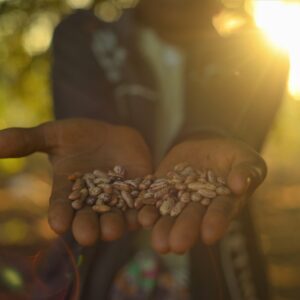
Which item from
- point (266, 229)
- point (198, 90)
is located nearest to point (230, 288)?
point (198, 90)

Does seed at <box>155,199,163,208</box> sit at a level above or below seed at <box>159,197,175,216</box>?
above

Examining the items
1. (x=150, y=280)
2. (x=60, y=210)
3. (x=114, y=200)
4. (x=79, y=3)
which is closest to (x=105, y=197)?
(x=114, y=200)

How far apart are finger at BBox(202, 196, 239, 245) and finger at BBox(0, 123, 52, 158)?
334 millimetres

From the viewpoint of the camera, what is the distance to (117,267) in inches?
54.6

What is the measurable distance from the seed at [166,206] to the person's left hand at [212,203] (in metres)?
0.01

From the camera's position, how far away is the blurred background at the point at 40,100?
187 centimetres

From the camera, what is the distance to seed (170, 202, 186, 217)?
3.40 feet

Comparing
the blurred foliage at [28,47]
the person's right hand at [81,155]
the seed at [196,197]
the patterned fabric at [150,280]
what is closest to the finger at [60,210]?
the person's right hand at [81,155]

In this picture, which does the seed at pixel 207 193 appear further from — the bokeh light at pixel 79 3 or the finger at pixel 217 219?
the bokeh light at pixel 79 3

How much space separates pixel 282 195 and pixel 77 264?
3.34 m

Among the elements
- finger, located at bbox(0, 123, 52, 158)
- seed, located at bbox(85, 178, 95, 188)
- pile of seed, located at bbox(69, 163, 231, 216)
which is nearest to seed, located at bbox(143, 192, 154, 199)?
pile of seed, located at bbox(69, 163, 231, 216)

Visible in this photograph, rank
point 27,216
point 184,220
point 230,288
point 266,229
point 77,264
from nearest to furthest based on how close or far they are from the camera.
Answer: point 184,220
point 77,264
point 230,288
point 27,216
point 266,229

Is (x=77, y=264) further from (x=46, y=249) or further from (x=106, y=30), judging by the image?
(x=106, y=30)

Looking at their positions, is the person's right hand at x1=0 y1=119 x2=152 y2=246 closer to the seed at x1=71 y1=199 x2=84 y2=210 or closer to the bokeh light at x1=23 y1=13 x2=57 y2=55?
the seed at x1=71 y1=199 x2=84 y2=210
